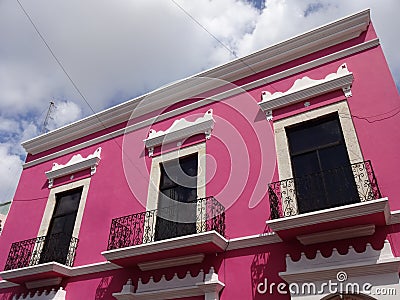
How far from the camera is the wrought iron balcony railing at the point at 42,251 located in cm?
806

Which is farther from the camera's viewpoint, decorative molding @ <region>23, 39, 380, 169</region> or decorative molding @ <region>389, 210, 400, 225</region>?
decorative molding @ <region>23, 39, 380, 169</region>

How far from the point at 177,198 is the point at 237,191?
56.8 inches

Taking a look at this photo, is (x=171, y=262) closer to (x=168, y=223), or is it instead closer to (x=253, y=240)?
(x=168, y=223)

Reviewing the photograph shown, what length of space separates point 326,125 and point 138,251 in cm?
428

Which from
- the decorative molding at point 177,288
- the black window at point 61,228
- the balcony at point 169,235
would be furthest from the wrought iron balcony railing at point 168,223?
the black window at point 61,228

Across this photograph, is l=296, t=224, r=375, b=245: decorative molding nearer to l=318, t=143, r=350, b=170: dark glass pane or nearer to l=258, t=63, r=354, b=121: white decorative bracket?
A: l=318, t=143, r=350, b=170: dark glass pane

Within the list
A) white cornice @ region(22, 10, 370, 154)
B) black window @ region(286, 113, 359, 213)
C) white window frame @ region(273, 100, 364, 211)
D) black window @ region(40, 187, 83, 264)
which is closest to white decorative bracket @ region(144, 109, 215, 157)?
white cornice @ region(22, 10, 370, 154)

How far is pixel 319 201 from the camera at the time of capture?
19.4 ft

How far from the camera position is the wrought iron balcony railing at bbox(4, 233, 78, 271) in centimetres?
806

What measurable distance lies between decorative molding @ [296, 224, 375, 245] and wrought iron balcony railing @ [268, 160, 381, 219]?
471 millimetres

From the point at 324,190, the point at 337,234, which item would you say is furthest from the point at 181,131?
the point at 337,234

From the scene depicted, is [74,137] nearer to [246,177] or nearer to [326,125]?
[246,177]

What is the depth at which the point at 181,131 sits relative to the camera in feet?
27.0

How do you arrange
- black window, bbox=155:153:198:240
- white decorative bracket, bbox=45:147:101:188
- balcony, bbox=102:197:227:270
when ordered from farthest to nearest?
white decorative bracket, bbox=45:147:101:188 → black window, bbox=155:153:198:240 → balcony, bbox=102:197:227:270
